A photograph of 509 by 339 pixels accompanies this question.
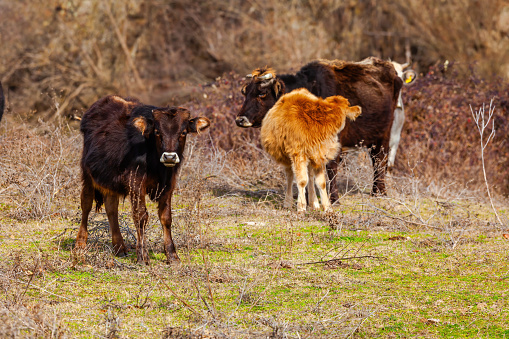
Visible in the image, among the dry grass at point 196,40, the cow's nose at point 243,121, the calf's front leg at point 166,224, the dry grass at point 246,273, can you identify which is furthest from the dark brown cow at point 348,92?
the dry grass at point 196,40

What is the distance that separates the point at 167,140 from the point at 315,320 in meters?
2.17

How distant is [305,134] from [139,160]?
2.97 meters

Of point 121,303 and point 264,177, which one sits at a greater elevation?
point 121,303

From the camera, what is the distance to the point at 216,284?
5.80 m

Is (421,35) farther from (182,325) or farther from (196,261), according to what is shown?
(182,325)

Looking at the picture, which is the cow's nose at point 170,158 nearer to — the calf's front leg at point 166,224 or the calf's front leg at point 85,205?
the calf's front leg at point 166,224

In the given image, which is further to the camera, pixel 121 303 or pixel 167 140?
pixel 167 140

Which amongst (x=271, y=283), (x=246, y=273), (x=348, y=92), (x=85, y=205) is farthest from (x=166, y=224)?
(x=348, y=92)

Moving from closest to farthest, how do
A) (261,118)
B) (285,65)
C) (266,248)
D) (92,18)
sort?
(266,248), (261,118), (285,65), (92,18)

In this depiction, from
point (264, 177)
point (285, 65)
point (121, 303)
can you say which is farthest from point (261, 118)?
point (285, 65)

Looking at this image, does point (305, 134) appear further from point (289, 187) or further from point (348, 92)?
point (348, 92)

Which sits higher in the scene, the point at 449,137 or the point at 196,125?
the point at 196,125

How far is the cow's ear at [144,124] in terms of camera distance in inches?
242

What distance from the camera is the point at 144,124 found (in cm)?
617
